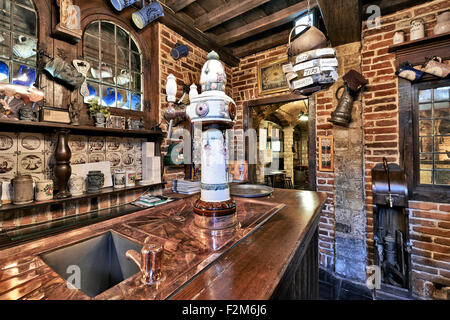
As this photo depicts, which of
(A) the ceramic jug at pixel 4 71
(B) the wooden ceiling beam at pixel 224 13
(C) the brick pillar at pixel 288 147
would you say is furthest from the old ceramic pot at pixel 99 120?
(C) the brick pillar at pixel 288 147

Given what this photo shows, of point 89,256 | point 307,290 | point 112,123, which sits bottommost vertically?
point 307,290

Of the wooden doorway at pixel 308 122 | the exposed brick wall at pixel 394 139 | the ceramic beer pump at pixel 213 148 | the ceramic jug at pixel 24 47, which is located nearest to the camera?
the ceramic beer pump at pixel 213 148

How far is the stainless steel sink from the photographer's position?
648 mm

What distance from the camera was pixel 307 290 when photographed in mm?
985

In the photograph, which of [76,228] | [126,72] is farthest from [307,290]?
[126,72]

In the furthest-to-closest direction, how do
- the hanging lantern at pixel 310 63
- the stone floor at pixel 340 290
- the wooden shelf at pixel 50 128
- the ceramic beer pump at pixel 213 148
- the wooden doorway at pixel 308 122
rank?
1. the wooden doorway at pixel 308 122
2. the stone floor at pixel 340 290
3. the wooden shelf at pixel 50 128
4. the hanging lantern at pixel 310 63
5. the ceramic beer pump at pixel 213 148

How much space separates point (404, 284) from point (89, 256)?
2.45 m

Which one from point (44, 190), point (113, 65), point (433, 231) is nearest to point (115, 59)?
point (113, 65)

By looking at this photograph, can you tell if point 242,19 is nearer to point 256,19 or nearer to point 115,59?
point 256,19

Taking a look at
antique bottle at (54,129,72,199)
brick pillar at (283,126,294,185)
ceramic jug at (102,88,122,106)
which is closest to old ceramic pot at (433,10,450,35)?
ceramic jug at (102,88,122,106)

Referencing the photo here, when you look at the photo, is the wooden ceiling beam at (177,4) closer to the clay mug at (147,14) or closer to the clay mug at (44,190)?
the clay mug at (147,14)

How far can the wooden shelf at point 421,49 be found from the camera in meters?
1.69

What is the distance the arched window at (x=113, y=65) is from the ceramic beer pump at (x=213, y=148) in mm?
1227
